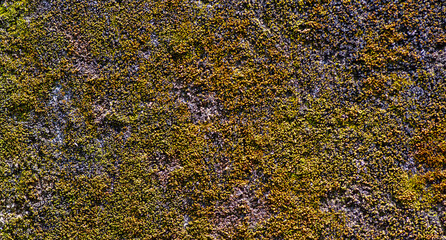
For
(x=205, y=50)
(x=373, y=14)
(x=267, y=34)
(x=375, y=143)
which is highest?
(x=373, y=14)

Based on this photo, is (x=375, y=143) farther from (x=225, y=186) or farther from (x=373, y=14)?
(x=225, y=186)

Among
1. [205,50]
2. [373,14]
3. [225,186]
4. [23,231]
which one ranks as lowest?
[23,231]

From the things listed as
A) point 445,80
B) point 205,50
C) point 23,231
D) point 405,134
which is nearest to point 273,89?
point 205,50

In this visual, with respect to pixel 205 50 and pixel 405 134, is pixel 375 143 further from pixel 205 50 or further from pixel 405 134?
pixel 205 50

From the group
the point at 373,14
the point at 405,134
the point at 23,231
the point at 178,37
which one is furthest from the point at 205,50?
the point at 23,231

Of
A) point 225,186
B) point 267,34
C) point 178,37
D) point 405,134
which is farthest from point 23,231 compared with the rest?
point 405,134

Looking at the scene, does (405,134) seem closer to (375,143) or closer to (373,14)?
(375,143)

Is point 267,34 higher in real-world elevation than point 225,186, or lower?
higher

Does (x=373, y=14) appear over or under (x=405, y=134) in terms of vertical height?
over
